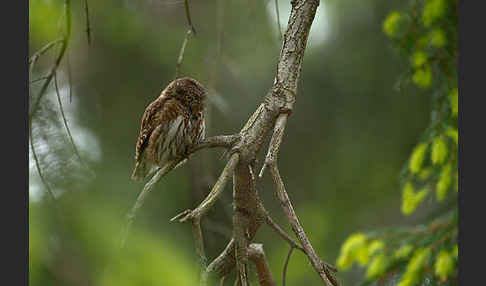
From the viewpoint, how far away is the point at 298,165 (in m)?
7.47

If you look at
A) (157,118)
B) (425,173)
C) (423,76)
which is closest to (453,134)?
(425,173)

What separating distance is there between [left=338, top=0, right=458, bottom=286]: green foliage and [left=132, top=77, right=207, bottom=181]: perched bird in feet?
3.88

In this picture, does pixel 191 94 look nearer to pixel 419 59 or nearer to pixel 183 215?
pixel 419 59

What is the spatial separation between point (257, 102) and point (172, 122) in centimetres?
329

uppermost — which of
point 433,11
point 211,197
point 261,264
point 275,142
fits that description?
point 433,11

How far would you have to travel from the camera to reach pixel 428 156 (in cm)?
357

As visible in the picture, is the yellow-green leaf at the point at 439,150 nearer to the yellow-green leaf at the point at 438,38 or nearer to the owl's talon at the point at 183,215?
the yellow-green leaf at the point at 438,38

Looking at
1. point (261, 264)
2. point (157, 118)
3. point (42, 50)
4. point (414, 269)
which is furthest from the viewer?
point (157, 118)

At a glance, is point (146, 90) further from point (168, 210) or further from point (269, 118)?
point (269, 118)

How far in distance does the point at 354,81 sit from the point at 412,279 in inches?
137

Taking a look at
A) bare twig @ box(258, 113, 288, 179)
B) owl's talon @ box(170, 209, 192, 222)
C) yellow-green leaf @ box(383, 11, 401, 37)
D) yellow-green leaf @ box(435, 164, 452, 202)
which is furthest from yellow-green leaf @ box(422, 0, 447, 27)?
owl's talon @ box(170, 209, 192, 222)

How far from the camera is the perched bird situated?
356cm

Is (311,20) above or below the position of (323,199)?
above

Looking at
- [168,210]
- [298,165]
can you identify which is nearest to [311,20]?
[168,210]
